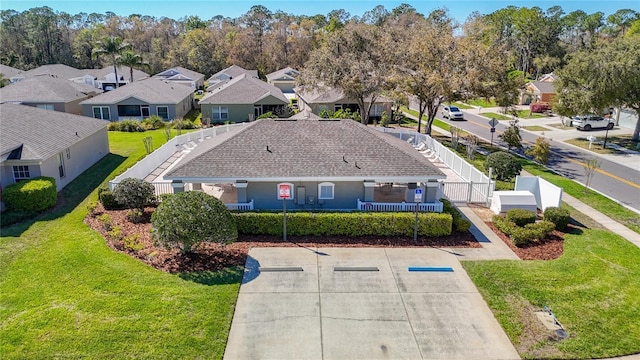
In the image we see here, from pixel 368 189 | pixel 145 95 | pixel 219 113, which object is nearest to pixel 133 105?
pixel 145 95

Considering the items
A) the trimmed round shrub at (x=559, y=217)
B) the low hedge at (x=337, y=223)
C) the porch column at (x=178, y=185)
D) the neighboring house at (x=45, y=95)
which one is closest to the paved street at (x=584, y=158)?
the trimmed round shrub at (x=559, y=217)

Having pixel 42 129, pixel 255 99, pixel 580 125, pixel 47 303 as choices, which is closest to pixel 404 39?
pixel 255 99

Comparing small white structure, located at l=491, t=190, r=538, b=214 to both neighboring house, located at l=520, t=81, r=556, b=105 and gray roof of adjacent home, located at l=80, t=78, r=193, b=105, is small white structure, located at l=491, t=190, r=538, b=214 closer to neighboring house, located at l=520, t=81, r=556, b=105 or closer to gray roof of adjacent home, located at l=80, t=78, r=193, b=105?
gray roof of adjacent home, located at l=80, t=78, r=193, b=105

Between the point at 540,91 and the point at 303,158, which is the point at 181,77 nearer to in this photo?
the point at 540,91

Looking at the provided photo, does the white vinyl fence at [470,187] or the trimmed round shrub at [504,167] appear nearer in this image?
the white vinyl fence at [470,187]

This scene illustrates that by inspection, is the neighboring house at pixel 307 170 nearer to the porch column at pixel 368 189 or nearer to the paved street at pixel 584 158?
the porch column at pixel 368 189

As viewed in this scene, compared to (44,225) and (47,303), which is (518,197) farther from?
(44,225)
